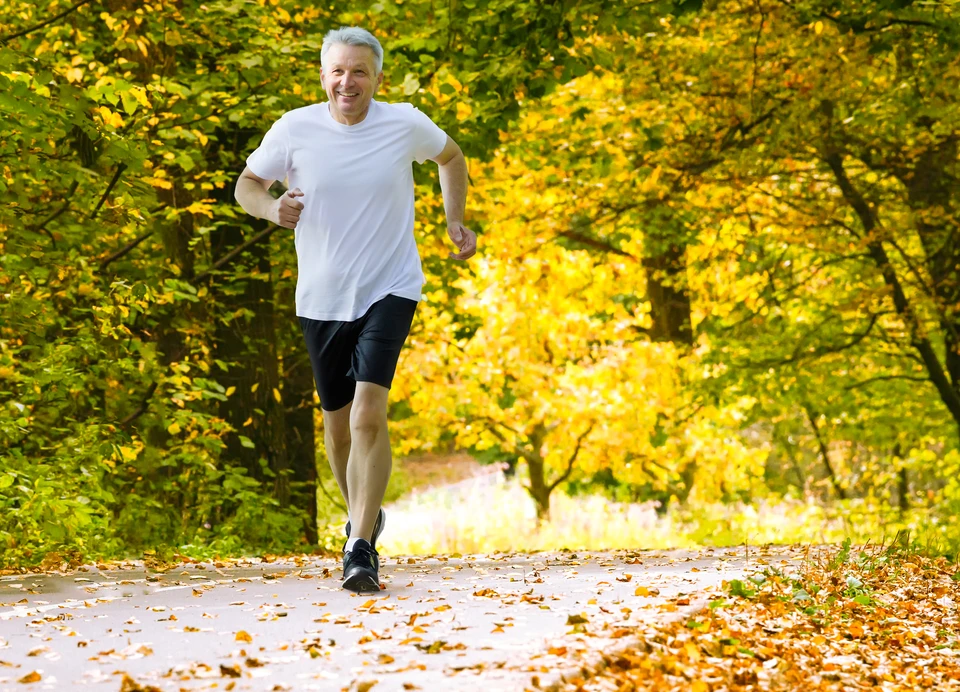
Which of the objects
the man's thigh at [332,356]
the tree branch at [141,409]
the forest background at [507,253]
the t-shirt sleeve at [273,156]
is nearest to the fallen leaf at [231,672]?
the man's thigh at [332,356]

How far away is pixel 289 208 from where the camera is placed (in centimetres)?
545

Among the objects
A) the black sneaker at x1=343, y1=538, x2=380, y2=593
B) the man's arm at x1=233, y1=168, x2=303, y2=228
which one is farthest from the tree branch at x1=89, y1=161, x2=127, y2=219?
the black sneaker at x1=343, y1=538, x2=380, y2=593

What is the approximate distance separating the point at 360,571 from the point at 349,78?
214 centimetres

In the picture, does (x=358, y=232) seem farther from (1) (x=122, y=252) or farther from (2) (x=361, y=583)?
(1) (x=122, y=252)

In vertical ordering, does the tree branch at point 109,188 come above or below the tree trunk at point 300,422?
above

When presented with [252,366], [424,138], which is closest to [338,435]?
[424,138]

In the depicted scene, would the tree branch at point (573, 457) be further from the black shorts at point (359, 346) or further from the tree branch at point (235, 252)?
the black shorts at point (359, 346)

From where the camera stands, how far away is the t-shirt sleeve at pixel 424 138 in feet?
18.7

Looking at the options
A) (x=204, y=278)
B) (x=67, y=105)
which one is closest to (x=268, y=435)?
(x=204, y=278)

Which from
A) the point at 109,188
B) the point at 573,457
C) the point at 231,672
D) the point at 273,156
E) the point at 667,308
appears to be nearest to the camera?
the point at 231,672

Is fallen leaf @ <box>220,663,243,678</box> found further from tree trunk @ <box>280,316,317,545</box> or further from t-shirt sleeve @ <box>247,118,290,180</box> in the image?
tree trunk @ <box>280,316,317,545</box>

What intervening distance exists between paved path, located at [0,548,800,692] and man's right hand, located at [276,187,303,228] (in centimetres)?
163

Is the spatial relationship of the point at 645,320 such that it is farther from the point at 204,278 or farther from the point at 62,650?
the point at 62,650

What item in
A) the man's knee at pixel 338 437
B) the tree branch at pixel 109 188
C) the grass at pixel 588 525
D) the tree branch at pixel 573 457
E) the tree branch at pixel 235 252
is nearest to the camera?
the man's knee at pixel 338 437
